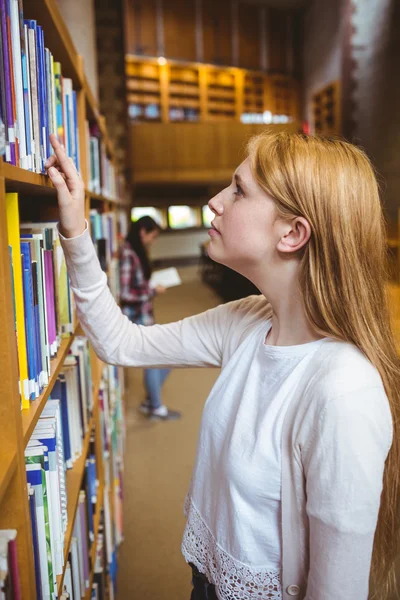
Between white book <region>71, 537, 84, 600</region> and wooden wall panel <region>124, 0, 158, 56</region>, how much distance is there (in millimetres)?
13083

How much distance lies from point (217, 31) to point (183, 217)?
496 centimetres

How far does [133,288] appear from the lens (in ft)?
13.1

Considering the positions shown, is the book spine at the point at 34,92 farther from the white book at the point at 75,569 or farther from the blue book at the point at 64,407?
the white book at the point at 75,569

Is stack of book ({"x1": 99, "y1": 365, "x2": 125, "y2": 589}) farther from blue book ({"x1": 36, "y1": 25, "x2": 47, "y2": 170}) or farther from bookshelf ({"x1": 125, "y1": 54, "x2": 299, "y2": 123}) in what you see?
bookshelf ({"x1": 125, "y1": 54, "x2": 299, "y2": 123})

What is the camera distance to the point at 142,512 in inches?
116

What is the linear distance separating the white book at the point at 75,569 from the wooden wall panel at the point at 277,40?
48.7ft

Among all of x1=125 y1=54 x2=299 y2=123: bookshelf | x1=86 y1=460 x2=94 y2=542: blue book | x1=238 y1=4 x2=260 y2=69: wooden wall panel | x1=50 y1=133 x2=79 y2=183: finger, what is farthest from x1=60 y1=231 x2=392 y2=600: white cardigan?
x1=238 y1=4 x2=260 y2=69: wooden wall panel

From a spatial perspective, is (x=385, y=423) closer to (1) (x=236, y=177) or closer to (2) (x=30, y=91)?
(1) (x=236, y=177)

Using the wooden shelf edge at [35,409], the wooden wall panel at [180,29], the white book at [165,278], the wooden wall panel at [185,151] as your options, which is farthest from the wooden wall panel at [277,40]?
the wooden shelf edge at [35,409]

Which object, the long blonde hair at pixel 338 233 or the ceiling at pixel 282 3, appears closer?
the long blonde hair at pixel 338 233

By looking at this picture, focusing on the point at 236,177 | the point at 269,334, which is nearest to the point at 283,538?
the point at 269,334

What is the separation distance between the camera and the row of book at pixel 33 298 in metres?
0.90

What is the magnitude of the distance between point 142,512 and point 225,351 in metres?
1.99

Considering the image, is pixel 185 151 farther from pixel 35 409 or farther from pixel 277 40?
pixel 35 409
